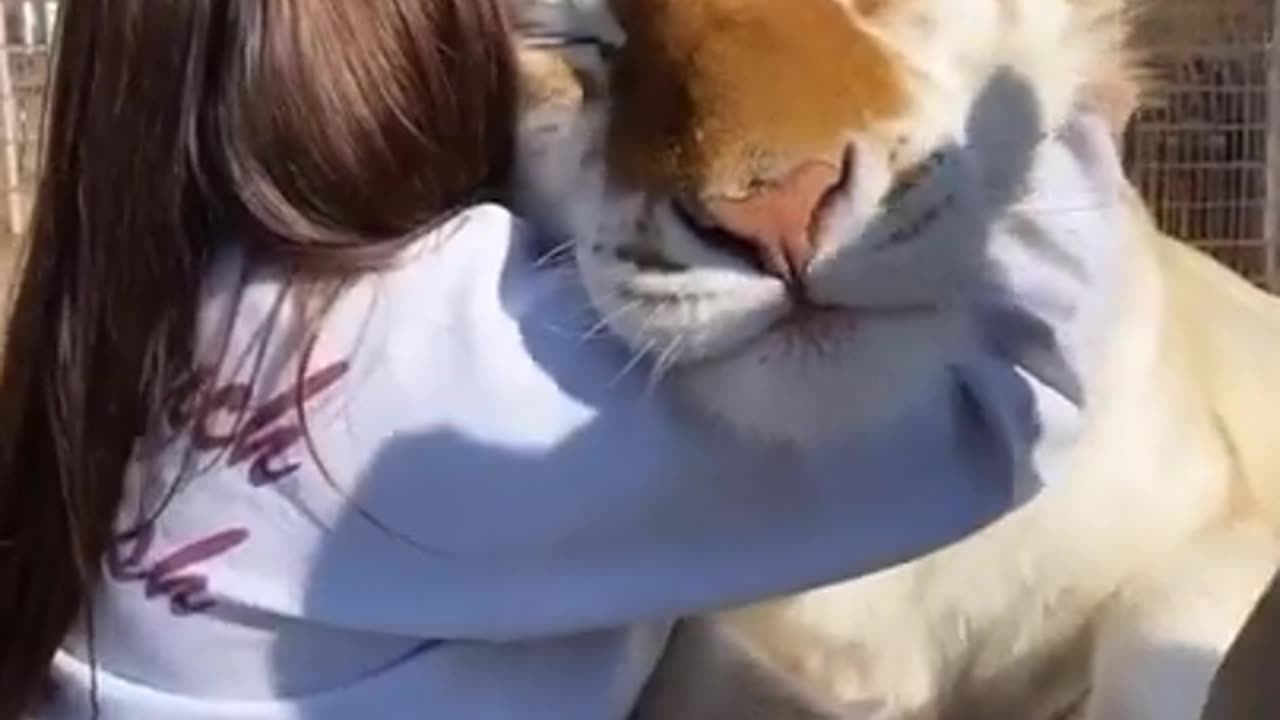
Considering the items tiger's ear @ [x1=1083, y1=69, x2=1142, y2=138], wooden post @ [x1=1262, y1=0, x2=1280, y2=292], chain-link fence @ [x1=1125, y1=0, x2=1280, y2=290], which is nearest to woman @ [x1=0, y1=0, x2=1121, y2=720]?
tiger's ear @ [x1=1083, y1=69, x2=1142, y2=138]

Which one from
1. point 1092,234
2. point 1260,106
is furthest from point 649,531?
point 1260,106

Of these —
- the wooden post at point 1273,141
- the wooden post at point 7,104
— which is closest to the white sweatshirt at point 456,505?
the wooden post at point 7,104

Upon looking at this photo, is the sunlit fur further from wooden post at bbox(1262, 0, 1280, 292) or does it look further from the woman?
wooden post at bbox(1262, 0, 1280, 292)

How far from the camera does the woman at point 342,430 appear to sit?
0.79 meters

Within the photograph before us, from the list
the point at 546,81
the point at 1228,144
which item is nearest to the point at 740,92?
the point at 546,81

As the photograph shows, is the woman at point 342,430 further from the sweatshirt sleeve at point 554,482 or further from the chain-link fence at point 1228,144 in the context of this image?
the chain-link fence at point 1228,144

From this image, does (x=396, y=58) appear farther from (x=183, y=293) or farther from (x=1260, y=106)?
(x=1260, y=106)

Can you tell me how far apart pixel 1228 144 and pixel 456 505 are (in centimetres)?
167

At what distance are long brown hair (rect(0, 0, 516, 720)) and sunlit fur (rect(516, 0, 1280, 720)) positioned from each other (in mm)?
30

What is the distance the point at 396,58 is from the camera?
0.84 m

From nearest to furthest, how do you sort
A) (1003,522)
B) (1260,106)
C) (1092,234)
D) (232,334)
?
1. (1092,234)
2. (232,334)
3. (1003,522)
4. (1260,106)

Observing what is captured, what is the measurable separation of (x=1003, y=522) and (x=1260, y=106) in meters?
1.53

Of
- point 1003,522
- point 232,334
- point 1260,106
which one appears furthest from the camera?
point 1260,106

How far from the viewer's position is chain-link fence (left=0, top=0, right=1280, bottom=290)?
2.12m
